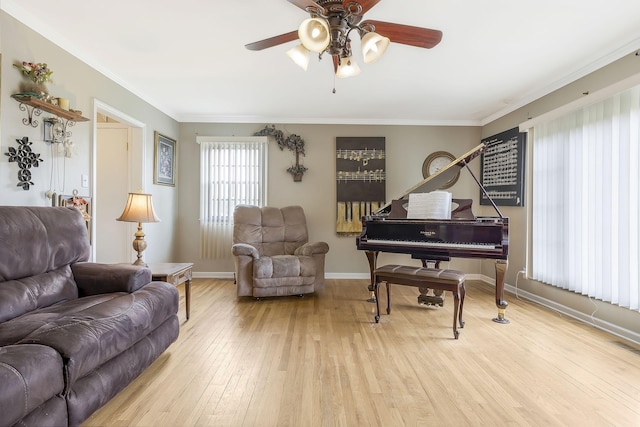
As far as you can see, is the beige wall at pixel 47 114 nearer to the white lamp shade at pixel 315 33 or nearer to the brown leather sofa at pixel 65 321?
the brown leather sofa at pixel 65 321

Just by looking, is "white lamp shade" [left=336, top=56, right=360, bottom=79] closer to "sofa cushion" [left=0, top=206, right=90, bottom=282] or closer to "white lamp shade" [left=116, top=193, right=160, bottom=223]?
"white lamp shade" [left=116, top=193, right=160, bottom=223]

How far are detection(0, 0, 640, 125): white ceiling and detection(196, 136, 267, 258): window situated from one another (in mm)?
605

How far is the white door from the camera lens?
13.0ft

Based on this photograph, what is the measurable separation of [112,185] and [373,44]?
3.69 meters

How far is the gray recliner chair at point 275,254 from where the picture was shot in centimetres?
366

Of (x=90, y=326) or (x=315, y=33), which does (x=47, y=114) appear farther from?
(x=315, y=33)

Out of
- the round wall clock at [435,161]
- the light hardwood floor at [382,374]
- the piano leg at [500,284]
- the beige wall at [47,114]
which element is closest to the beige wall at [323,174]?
the round wall clock at [435,161]

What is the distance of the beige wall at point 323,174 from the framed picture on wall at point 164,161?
0.23 meters

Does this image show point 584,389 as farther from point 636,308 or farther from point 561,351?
point 636,308

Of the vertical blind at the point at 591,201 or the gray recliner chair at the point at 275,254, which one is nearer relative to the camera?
the vertical blind at the point at 591,201

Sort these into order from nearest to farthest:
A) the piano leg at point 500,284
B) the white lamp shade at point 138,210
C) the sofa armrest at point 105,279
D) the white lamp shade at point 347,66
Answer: the white lamp shade at point 347,66, the sofa armrest at point 105,279, the white lamp shade at point 138,210, the piano leg at point 500,284

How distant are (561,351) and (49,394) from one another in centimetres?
315

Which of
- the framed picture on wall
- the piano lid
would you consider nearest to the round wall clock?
the piano lid

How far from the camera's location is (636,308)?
2.53m
